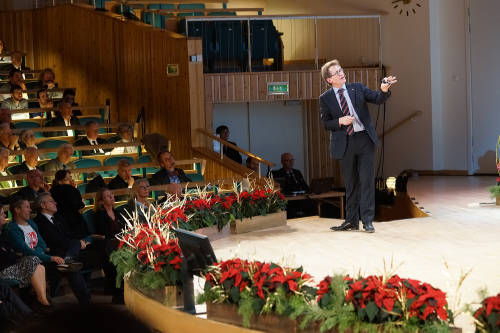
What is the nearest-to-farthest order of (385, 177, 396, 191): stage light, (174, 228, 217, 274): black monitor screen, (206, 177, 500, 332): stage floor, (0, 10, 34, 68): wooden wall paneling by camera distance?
1. (174, 228, 217, 274): black monitor screen
2. (206, 177, 500, 332): stage floor
3. (385, 177, 396, 191): stage light
4. (0, 10, 34, 68): wooden wall paneling

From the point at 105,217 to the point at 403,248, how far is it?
A: 270cm

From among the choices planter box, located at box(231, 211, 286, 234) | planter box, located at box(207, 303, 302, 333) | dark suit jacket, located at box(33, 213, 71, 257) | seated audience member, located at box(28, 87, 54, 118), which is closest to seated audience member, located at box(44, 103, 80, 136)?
seated audience member, located at box(28, 87, 54, 118)

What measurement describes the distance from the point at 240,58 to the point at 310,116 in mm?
2396

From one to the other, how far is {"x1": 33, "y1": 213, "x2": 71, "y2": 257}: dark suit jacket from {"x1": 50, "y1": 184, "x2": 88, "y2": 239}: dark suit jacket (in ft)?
1.39

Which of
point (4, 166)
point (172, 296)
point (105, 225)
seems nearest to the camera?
point (172, 296)

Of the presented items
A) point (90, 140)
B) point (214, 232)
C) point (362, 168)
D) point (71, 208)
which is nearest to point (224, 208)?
point (214, 232)

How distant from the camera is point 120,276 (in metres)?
4.42

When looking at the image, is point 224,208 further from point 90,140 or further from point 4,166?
point 90,140

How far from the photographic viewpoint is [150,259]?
12.8ft

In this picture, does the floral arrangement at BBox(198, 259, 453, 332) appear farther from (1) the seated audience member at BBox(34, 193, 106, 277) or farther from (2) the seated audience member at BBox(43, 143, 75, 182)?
(2) the seated audience member at BBox(43, 143, 75, 182)

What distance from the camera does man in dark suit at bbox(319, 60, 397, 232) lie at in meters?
5.44

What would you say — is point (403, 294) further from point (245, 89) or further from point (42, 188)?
point (245, 89)

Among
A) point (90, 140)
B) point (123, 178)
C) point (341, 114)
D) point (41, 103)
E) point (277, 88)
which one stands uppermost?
point (277, 88)

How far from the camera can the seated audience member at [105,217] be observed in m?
6.48
